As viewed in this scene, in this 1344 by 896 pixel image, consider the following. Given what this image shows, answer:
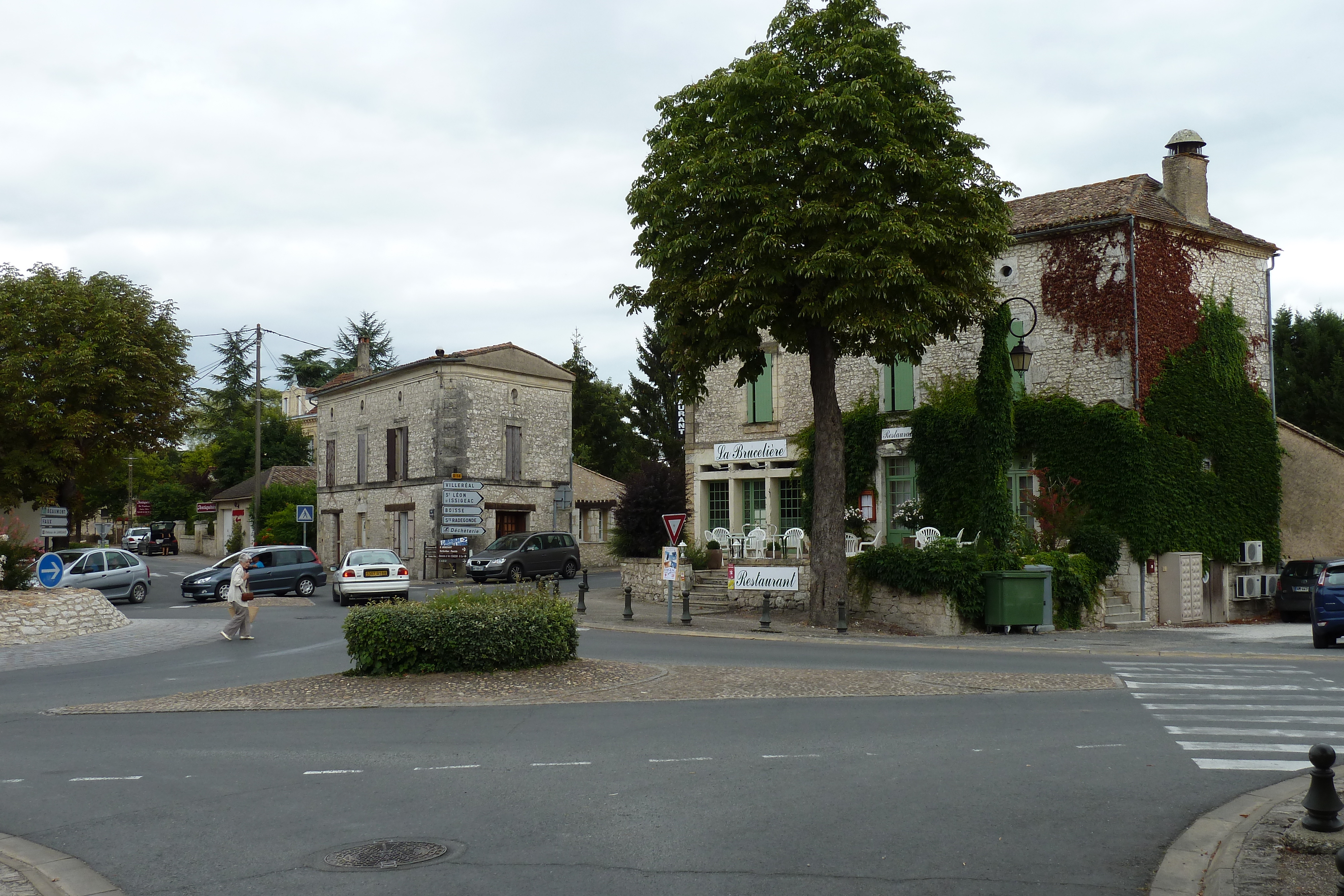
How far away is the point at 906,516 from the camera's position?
27297mm

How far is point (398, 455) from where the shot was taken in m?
43.8

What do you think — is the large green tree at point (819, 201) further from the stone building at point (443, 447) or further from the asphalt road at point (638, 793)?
the stone building at point (443, 447)

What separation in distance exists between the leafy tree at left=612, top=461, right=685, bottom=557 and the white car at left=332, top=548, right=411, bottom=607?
455 inches

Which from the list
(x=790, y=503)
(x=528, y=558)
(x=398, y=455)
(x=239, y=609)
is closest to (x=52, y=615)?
(x=239, y=609)

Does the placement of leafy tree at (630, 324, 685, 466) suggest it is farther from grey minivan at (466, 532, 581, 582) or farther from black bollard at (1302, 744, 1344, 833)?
black bollard at (1302, 744, 1344, 833)

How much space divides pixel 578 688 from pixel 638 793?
534 centimetres

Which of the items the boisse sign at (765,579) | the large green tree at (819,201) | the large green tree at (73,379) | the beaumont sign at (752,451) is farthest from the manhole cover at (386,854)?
the large green tree at (73,379)

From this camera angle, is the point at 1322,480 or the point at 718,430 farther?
the point at 718,430

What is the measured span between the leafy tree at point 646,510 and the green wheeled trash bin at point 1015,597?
1743 cm

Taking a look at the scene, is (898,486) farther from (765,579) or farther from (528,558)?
(528,558)

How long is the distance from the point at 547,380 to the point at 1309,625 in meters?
29.3

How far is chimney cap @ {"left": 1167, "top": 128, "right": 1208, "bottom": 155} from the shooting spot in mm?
27781

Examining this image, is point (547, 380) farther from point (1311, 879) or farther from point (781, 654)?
point (1311, 879)

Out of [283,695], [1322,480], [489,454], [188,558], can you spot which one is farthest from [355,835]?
[188,558]
